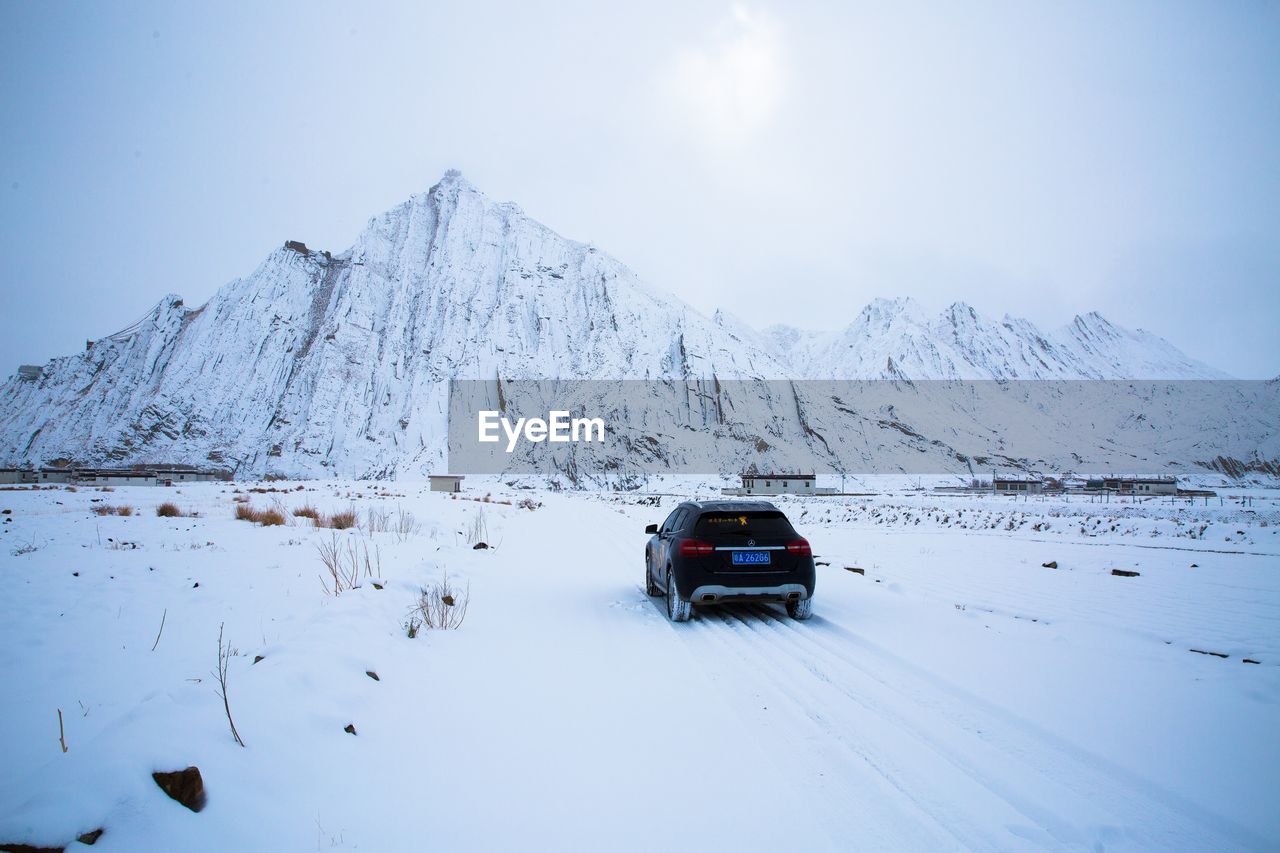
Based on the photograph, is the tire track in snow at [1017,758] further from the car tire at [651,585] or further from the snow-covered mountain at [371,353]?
the snow-covered mountain at [371,353]

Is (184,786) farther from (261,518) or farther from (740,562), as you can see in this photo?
(261,518)

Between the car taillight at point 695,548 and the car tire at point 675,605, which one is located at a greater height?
the car taillight at point 695,548

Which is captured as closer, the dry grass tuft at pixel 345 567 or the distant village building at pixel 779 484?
the dry grass tuft at pixel 345 567

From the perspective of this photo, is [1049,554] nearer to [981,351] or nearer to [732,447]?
[732,447]

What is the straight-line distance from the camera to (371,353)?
10156 centimetres

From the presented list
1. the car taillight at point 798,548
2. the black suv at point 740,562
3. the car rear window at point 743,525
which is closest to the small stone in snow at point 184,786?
the black suv at point 740,562

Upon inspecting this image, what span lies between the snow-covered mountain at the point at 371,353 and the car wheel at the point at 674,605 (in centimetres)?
8458

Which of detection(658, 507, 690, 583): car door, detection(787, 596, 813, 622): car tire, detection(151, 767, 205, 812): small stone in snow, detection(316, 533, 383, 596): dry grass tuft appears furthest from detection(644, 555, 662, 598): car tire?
detection(151, 767, 205, 812): small stone in snow

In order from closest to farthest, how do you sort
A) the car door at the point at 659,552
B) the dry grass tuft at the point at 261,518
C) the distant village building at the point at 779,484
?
the car door at the point at 659,552 → the dry grass tuft at the point at 261,518 → the distant village building at the point at 779,484

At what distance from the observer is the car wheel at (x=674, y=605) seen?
720cm

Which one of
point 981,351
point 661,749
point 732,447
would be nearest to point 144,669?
point 661,749

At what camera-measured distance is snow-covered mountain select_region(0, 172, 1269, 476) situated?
3661 inches

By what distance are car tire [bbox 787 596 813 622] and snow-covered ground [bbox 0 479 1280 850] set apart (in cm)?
26

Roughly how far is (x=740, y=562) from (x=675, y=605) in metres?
1.06
